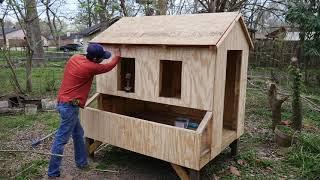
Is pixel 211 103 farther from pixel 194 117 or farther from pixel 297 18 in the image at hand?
Result: pixel 297 18

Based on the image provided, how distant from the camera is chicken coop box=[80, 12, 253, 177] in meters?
3.88

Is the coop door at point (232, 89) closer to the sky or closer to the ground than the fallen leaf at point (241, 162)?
closer to the sky

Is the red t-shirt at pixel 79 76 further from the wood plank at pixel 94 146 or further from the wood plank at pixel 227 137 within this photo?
the wood plank at pixel 227 137

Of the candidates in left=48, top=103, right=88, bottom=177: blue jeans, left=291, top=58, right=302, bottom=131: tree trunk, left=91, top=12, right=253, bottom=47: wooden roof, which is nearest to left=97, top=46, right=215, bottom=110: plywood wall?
left=91, top=12, right=253, bottom=47: wooden roof

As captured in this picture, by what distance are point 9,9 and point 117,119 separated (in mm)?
6505

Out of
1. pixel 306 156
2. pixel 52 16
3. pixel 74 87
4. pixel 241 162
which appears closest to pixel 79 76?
pixel 74 87

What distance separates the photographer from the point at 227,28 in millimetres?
4004

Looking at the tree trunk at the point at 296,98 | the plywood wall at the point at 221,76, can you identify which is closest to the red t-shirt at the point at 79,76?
the plywood wall at the point at 221,76

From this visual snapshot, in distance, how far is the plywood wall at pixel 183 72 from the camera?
3.88 m

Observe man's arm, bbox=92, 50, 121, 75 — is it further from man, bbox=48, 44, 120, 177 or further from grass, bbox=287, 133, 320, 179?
grass, bbox=287, 133, 320, 179

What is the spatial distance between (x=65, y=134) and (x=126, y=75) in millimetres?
1291

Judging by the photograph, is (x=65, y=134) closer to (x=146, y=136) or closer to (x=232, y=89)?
(x=146, y=136)

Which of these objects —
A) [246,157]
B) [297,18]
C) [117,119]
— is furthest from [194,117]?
[297,18]

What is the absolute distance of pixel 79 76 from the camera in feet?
14.3
